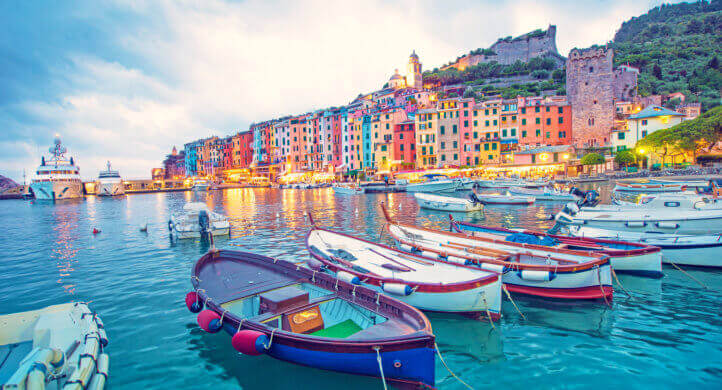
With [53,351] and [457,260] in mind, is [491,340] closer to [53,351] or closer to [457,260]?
[457,260]

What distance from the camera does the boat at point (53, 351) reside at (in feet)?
15.6

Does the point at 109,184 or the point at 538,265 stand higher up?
the point at 109,184

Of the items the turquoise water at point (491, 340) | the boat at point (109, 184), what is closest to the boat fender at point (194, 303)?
the turquoise water at point (491, 340)

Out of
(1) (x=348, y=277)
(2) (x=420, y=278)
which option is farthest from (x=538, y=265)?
(1) (x=348, y=277)

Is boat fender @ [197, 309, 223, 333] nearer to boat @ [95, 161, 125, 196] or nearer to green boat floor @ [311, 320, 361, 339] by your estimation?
green boat floor @ [311, 320, 361, 339]

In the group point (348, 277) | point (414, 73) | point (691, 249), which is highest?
point (414, 73)

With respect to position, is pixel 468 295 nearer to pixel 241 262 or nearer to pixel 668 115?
pixel 241 262

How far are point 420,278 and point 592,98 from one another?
247 ft

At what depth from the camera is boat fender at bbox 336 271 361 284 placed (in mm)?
8637

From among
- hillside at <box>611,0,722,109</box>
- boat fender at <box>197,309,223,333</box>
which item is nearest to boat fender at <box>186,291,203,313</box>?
boat fender at <box>197,309,223,333</box>

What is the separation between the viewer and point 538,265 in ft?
31.4

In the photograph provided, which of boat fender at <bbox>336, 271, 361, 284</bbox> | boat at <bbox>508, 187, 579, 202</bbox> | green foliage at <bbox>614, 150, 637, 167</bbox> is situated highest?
green foliage at <bbox>614, 150, 637, 167</bbox>

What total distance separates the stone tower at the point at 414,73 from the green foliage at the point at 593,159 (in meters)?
58.8

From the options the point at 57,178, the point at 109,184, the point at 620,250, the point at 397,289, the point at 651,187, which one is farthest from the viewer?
the point at 109,184
